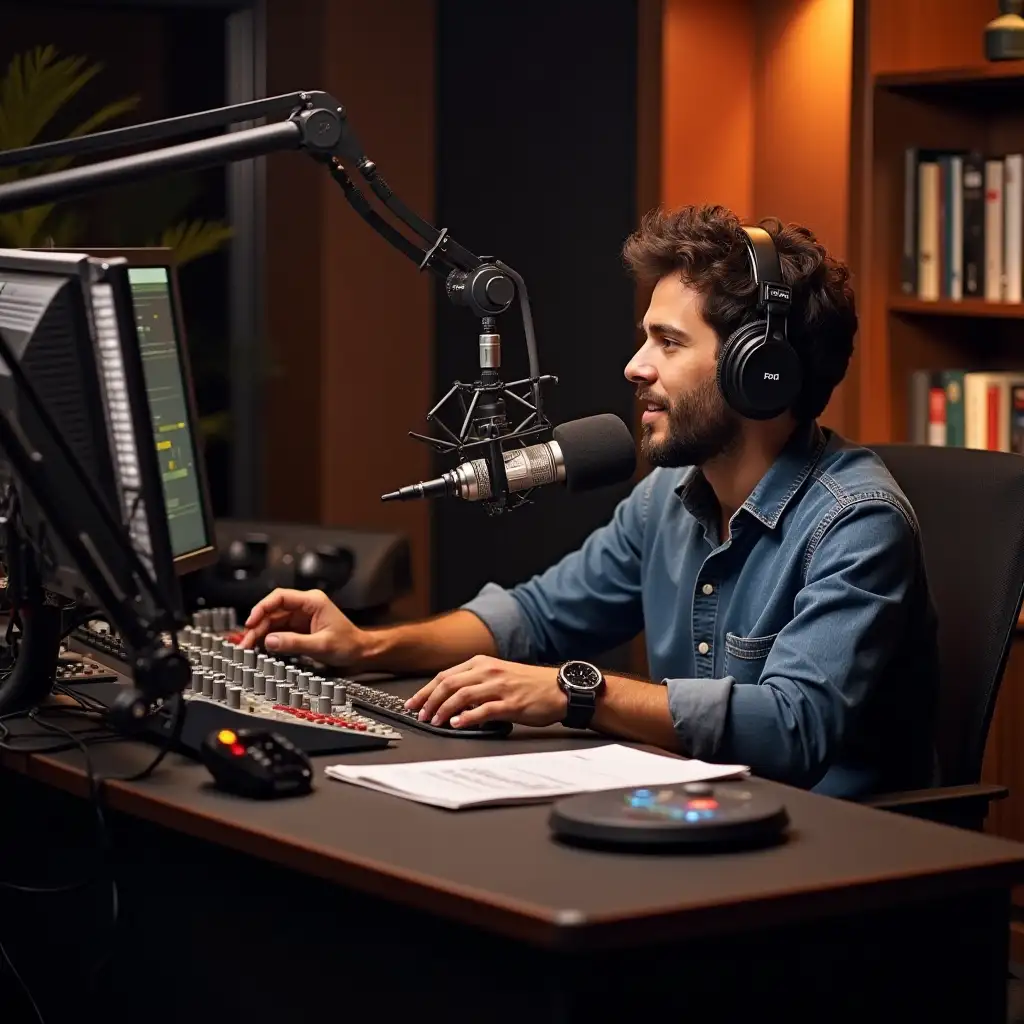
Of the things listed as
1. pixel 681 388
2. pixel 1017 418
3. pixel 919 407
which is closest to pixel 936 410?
pixel 919 407

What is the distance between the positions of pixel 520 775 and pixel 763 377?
2.28ft

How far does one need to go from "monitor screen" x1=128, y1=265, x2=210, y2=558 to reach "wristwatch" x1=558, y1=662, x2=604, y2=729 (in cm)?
47

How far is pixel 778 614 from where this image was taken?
225cm

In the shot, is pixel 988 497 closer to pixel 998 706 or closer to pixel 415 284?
pixel 998 706

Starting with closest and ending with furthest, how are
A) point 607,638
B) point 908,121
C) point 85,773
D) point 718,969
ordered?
point 718,969, point 85,773, point 607,638, point 908,121

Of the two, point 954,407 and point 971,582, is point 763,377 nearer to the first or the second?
point 971,582

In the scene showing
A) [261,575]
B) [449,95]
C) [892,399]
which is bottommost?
[261,575]

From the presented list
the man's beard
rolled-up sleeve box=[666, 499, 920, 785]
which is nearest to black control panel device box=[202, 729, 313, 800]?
rolled-up sleeve box=[666, 499, 920, 785]

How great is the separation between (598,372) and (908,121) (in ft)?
3.44

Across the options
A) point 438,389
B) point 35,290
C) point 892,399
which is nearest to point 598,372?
point 438,389

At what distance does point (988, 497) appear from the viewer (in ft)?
7.63

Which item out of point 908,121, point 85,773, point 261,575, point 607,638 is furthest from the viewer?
point 908,121

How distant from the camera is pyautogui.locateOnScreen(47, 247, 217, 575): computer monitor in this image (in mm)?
2096

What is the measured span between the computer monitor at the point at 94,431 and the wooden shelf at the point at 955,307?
2127mm
